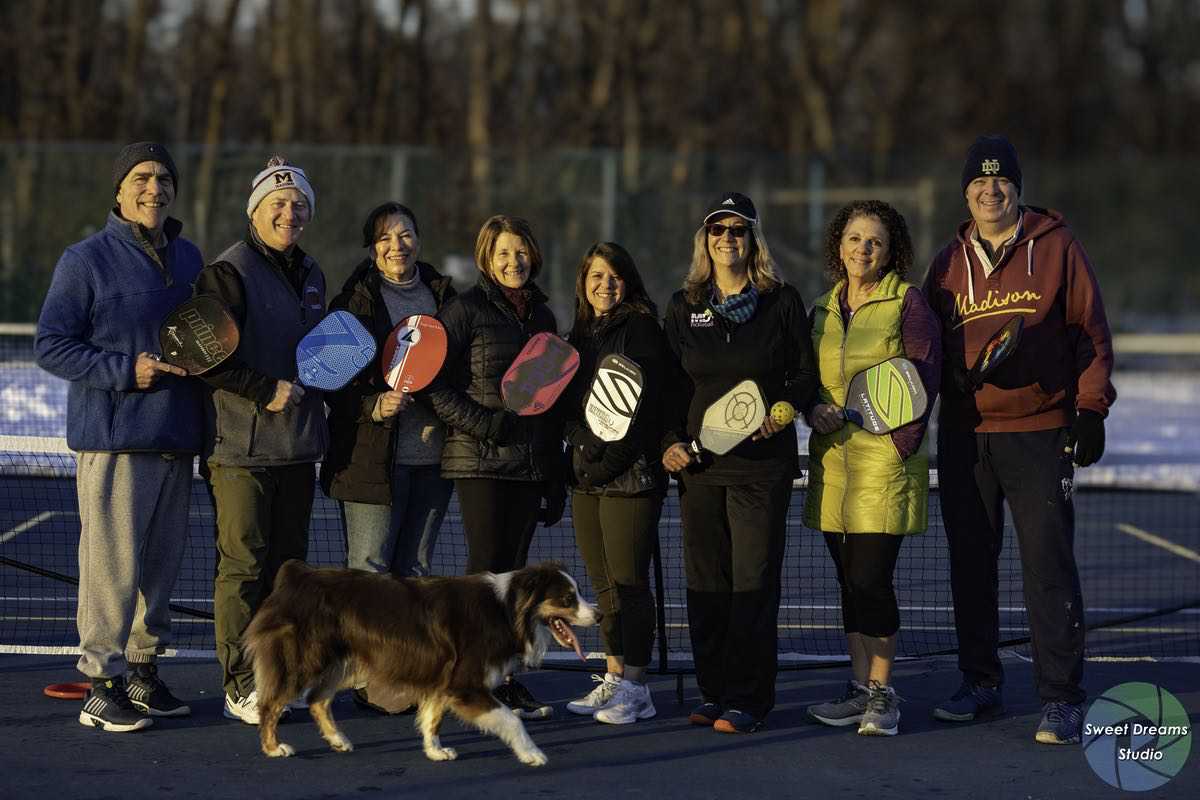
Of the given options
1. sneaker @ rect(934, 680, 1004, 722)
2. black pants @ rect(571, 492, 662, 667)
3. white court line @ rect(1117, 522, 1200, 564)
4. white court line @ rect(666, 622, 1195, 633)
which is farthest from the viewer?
white court line @ rect(1117, 522, 1200, 564)

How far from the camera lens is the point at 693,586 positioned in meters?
6.75

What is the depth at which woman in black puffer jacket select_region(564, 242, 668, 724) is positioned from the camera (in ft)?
21.7

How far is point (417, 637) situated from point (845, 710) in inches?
75.2

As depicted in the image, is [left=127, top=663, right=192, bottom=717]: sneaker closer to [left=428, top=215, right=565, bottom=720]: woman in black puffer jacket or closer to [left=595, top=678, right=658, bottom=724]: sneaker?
[left=428, top=215, right=565, bottom=720]: woman in black puffer jacket

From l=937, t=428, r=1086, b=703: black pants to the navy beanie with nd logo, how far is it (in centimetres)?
108

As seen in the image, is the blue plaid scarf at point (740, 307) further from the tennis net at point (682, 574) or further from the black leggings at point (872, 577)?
the tennis net at point (682, 574)

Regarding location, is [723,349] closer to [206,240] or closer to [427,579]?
[427,579]

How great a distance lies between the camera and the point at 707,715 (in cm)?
676

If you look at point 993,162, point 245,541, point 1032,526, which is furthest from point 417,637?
point 993,162

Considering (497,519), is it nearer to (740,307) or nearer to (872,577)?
(740,307)

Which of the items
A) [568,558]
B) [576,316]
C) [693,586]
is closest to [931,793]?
[693,586]

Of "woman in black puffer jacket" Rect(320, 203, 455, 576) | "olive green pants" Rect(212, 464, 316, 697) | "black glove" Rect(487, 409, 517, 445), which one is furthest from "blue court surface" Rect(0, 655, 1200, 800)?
"black glove" Rect(487, 409, 517, 445)

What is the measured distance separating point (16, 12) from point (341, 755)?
21.8 metres

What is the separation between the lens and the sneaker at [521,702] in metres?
6.86
